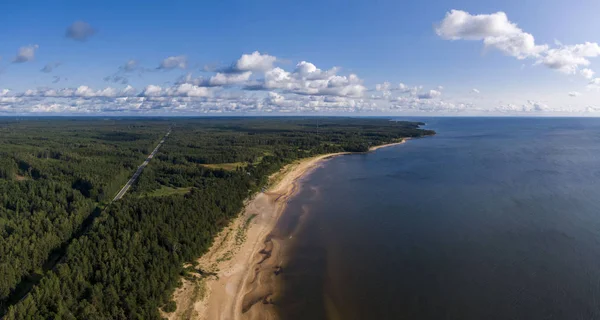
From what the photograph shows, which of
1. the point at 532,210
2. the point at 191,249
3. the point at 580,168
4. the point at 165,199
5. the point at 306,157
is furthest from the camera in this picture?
the point at 306,157

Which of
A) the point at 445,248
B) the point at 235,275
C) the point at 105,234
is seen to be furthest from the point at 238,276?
the point at 445,248

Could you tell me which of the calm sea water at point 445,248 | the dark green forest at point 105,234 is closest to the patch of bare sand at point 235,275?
the dark green forest at point 105,234

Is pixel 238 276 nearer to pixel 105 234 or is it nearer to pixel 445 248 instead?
pixel 105 234

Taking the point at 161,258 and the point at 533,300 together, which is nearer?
the point at 533,300

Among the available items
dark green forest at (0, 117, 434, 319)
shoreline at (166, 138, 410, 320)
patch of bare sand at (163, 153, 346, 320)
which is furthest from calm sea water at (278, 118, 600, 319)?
dark green forest at (0, 117, 434, 319)

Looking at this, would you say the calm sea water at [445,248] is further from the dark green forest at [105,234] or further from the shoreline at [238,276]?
the dark green forest at [105,234]

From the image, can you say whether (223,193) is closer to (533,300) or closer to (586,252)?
(533,300)

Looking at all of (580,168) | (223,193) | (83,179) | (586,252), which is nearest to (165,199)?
(223,193)
